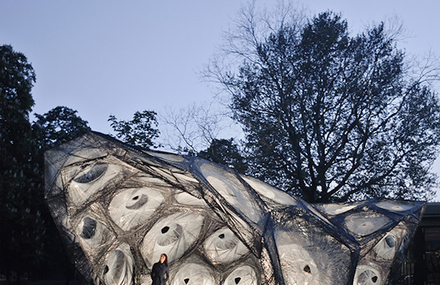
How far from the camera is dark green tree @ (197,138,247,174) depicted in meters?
23.2

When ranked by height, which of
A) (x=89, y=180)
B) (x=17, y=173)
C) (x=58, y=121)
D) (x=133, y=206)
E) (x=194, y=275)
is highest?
(x=58, y=121)

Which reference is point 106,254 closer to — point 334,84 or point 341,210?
point 341,210

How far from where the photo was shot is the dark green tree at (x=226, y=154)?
2320 centimetres

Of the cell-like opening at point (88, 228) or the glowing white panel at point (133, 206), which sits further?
the glowing white panel at point (133, 206)

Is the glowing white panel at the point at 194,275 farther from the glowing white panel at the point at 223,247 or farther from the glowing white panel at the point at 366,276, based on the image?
the glowing white panel at the point at 366,276

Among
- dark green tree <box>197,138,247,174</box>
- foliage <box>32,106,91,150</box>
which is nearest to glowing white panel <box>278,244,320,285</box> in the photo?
dark green tree <box>197,138,247,174</box>

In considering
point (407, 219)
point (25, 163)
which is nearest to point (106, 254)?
point (407, 219)

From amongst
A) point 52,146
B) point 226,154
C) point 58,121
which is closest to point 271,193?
point 226,154

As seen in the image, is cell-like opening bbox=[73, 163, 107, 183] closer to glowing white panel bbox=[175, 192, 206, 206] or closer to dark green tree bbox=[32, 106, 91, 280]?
glowing white panel bbox=[175, 192, 206, 206]

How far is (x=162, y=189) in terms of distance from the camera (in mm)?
15828

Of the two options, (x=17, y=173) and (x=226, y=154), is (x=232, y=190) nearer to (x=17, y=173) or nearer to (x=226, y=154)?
(x=226, y=154)

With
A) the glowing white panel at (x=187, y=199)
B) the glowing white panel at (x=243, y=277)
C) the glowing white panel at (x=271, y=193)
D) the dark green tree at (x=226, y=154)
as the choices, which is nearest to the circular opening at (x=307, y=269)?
the glowing white panel at (x=271, y=193)

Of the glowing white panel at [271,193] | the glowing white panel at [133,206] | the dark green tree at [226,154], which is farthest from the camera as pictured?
the dark green tree at [226,154]

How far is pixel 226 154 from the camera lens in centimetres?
2378
